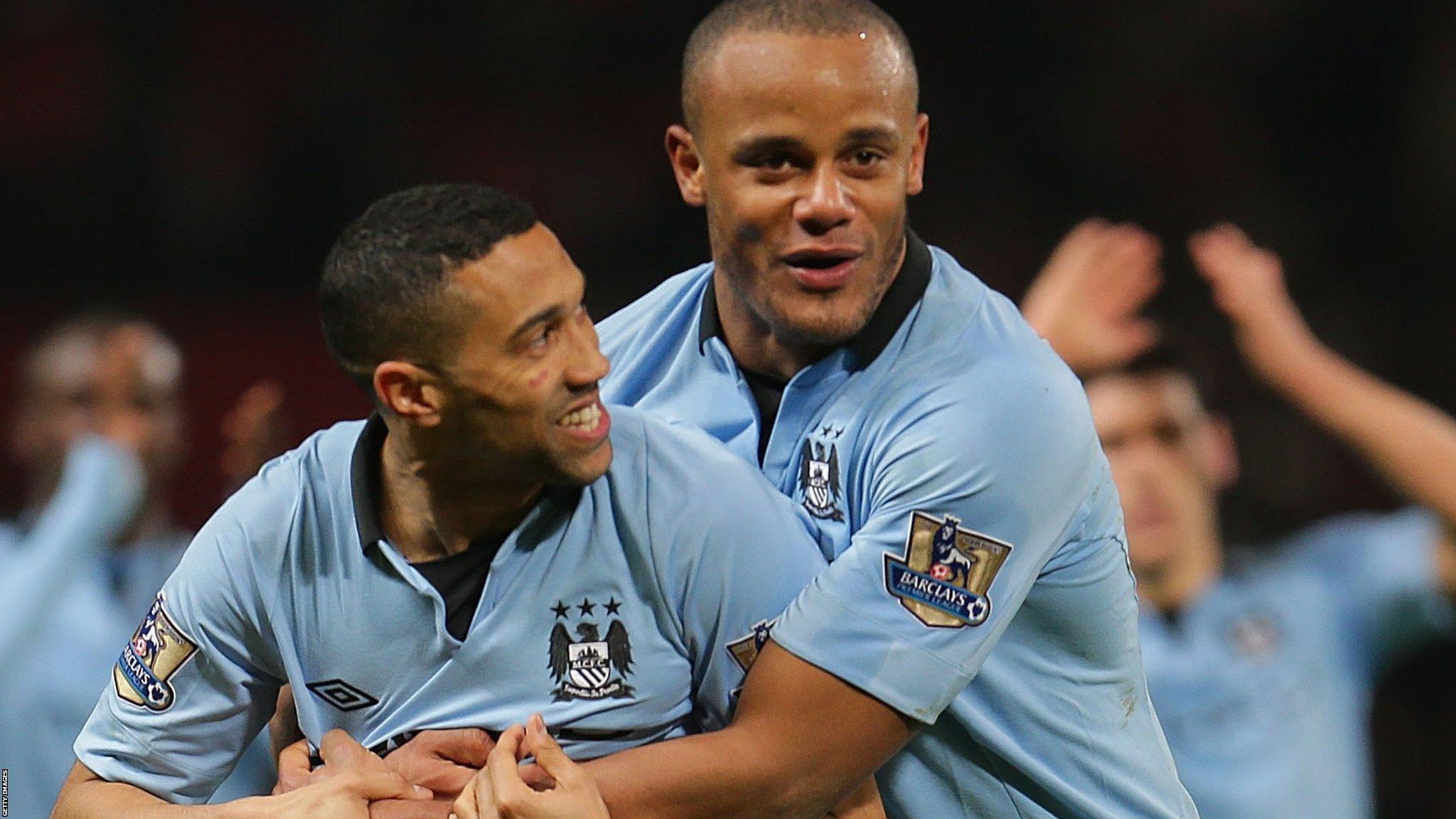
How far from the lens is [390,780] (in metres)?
2.06

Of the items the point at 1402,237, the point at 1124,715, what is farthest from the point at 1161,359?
the point at 1124,715

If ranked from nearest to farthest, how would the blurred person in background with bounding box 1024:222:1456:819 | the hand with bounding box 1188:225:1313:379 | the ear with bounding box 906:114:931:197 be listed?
the ear with bounding box 906:114:931:197
the blurred person in background with bounding box 1024:222:1456:819
the hand with bounding box 1188:225:1313:379

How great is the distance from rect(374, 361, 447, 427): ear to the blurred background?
3.70 metres

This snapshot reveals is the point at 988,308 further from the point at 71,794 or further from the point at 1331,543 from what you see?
the point at 1331,543

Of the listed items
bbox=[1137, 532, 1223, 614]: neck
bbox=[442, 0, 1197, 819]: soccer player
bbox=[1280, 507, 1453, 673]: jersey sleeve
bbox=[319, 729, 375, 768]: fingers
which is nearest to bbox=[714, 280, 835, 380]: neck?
bbox=[442, 0, 1197, 819]: soccer player

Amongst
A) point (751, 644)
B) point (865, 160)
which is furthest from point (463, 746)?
point (865, 160)

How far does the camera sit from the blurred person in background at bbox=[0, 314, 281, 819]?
15.5ft

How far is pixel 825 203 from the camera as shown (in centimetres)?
219

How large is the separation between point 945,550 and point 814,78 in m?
0.58

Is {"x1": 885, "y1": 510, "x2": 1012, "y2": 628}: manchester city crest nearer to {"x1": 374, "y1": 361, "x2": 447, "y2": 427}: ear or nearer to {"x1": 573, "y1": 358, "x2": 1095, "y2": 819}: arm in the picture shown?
{"x1": 573, "y1": 358, "x2": 1095, "y2": 819}: arm

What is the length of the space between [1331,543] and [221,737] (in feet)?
12.1

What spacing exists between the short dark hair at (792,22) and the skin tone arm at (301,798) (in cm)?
90

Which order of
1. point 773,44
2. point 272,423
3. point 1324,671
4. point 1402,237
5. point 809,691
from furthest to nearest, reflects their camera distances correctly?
point 1402,237 < point 272,423 < point 1324,671 < point 773,44 < point 809,691

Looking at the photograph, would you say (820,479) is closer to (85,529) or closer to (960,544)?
(960,544)
